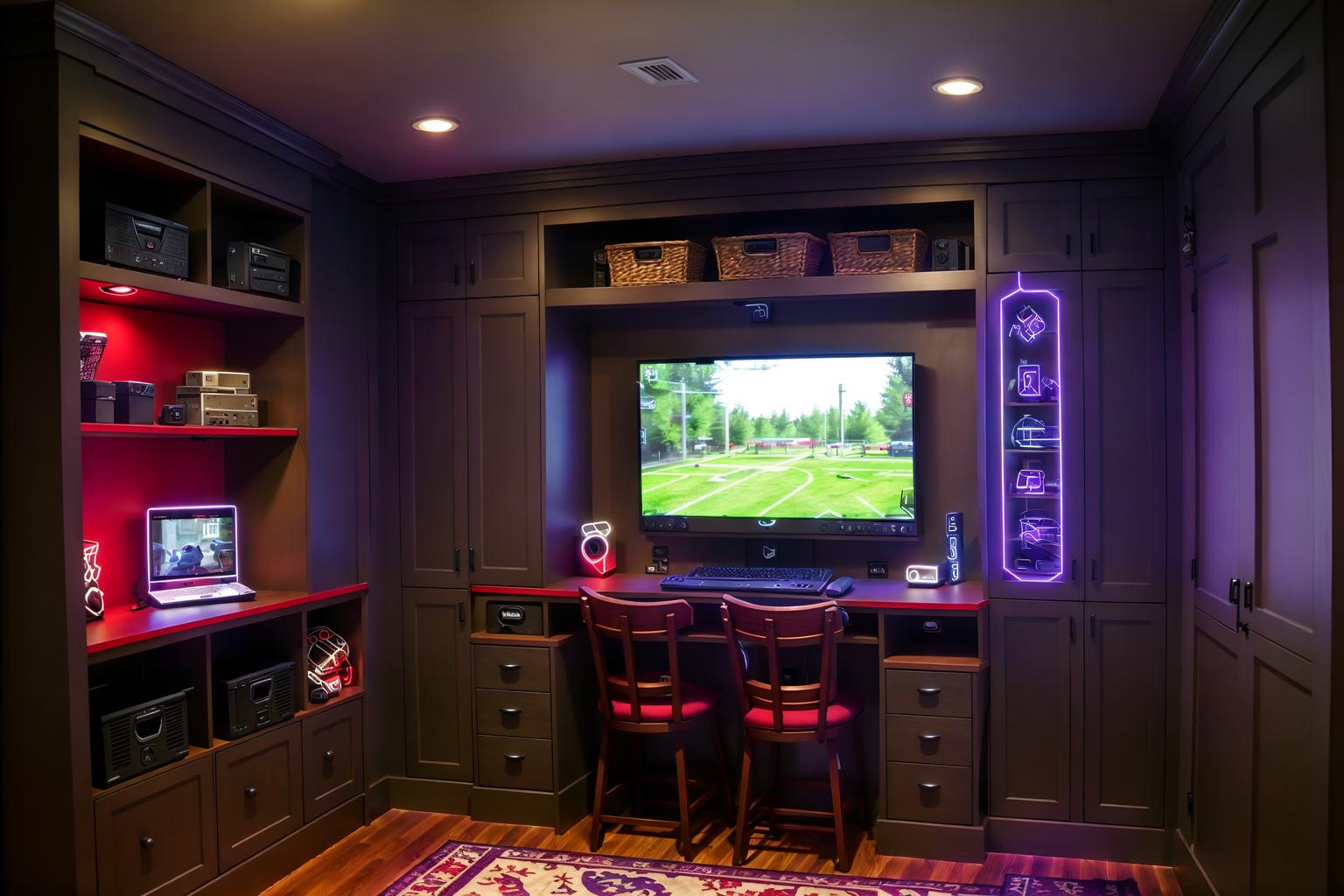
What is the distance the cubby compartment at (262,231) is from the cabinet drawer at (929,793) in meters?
2.92

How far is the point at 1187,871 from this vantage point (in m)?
3.42

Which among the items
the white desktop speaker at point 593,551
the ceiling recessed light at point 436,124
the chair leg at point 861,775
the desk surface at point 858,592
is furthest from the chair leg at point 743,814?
the ceiling recessed light at point 436,124

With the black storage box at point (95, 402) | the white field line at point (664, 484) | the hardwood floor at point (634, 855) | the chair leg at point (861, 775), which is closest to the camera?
the black storage box at point (95, 402)

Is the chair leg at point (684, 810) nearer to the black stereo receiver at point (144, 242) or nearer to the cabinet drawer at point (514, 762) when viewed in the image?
the cabinet drawer at point (514, 762)

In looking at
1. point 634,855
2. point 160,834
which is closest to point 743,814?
point 634,855

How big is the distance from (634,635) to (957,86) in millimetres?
2182

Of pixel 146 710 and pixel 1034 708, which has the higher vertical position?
pixel 146 710

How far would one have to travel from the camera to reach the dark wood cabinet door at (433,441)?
435cm

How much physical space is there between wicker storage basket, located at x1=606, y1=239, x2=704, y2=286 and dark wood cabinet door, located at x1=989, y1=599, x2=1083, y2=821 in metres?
1.80

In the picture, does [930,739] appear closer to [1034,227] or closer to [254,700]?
[1034,227]

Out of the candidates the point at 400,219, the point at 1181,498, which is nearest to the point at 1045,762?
the point at 1181,498

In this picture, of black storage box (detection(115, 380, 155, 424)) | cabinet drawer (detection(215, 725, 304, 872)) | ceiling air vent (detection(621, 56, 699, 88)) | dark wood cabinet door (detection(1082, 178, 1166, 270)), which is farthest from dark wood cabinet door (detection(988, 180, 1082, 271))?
cabinet drawer (detection(215, 725, 304, 872))

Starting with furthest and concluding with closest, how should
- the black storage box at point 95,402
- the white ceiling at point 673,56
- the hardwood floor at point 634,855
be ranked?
the hardwood floor at point 634,855, the black storage box at point 95,402, the white ceiling at point 673,56

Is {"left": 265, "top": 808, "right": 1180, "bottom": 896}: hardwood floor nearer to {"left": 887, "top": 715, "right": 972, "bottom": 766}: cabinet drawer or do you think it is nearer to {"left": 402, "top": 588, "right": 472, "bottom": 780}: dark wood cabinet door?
{"left": 402, "top": 588, "right": 472, "bottom": 780}: dark wood cabinet door
